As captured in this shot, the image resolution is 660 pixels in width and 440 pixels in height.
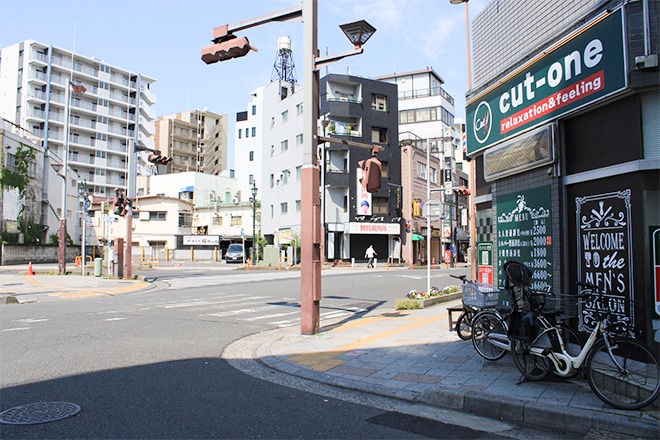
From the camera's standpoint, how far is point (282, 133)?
51.6 metres

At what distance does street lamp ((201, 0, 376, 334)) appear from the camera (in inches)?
369

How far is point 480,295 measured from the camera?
7719 mm

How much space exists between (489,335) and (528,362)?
84 centimetres

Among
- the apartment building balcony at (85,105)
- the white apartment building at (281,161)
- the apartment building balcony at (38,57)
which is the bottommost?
the white apartment building at (281,161)

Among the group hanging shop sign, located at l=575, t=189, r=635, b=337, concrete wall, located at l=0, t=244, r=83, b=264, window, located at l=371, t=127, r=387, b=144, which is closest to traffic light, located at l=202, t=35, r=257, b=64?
hanging shop sign, located at l=575, t=189, r=635, b=337

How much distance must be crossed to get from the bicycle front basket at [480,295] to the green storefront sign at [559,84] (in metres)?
2.53

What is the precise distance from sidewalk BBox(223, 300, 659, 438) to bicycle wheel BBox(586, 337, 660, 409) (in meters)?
0.15

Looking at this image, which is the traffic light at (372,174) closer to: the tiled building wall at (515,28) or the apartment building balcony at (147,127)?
the tiled building wall at (515,28)

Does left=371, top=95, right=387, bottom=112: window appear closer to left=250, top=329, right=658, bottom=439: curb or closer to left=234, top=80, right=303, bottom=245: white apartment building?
left=234, top=80, right=303, bottom=245: white apartment building

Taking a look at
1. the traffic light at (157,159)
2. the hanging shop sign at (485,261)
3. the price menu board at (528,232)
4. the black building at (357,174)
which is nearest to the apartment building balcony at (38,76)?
the black building at (357,174)

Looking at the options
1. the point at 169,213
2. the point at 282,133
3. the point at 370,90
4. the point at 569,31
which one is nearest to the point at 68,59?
the point at 169,213

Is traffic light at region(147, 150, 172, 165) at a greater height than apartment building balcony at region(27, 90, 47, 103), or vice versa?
apartment building balcony at region(27, 90, 47, 103)

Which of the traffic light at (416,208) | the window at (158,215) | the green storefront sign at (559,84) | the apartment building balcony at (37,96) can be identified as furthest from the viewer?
the apartment building balcony at (37,96)

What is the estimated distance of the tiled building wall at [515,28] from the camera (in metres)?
7.19
